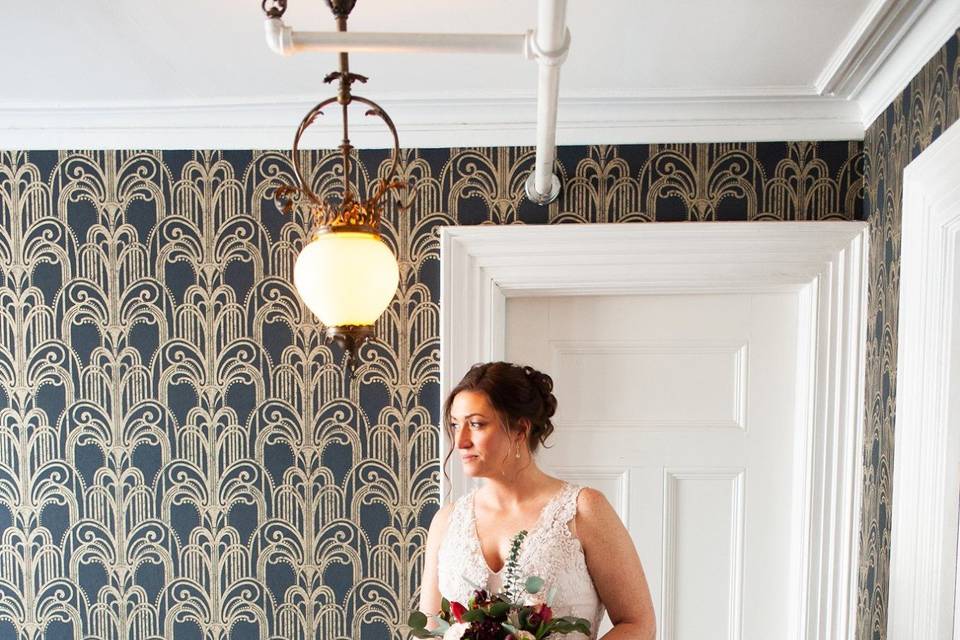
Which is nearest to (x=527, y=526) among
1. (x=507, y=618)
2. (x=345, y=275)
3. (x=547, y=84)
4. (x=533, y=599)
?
(x=533, y=599)

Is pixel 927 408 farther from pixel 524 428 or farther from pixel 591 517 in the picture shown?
pixel 524 428

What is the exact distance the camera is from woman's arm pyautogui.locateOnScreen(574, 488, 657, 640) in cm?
183

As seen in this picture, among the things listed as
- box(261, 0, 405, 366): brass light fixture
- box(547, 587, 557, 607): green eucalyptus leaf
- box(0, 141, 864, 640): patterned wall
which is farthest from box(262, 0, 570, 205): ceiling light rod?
box(0, 141, 864, 640): patterned wall

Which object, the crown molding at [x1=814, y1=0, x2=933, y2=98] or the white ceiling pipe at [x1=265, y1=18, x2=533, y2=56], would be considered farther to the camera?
the crown molding at [x1=814, y1=0, x2=933, y2=98]

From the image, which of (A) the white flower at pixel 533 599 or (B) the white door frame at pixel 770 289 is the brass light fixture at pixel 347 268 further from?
(B) the white door frame at pixel 770 289

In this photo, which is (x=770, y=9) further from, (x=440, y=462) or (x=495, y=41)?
(x=440, y=462)

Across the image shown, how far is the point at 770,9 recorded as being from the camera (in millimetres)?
1992

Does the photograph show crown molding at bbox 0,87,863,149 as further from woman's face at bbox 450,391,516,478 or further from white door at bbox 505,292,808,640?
woman's face at bbox 450,391,516,478

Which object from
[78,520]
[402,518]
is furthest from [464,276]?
[78,520]

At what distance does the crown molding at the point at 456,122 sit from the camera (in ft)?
→ 8.59

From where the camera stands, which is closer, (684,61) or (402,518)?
(684,61)

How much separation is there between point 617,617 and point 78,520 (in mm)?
1874

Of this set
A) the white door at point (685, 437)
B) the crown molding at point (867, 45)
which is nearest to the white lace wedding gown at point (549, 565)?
the white door at point (685, 437)

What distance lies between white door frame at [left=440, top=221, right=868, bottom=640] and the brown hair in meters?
0.76
